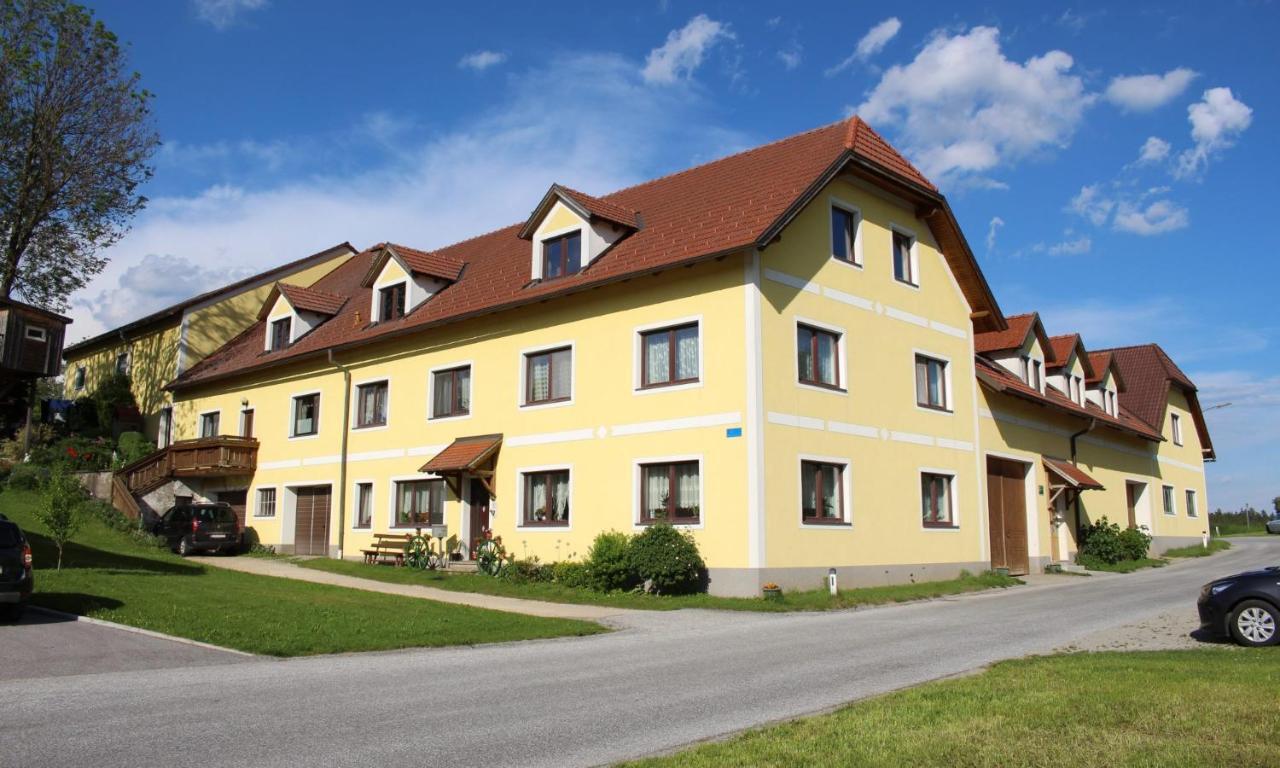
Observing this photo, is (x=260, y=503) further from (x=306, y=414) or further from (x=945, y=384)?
(x=945, y=384)

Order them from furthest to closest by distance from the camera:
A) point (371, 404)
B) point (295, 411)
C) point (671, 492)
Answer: point (295, 411) < point (371, 404) < point (671, 492)

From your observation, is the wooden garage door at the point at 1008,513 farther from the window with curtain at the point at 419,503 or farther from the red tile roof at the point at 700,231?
the window with curtain at the point at 419,503

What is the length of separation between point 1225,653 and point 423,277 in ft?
74.9

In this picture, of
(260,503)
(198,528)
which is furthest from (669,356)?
(260,503)

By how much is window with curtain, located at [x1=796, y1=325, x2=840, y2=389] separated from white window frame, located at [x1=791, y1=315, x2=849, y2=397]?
0.08ft

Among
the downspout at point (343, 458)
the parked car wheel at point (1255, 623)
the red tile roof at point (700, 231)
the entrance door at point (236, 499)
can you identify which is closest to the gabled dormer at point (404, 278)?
the red tile roof at point (700, 231)

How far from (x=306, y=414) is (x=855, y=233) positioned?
60.7 feet

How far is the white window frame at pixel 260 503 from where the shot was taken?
104 ft

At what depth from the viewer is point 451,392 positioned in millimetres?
26547

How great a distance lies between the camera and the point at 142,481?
109 ft

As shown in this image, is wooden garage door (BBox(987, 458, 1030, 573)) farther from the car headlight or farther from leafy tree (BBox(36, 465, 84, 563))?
leafy tree (BBox(36, 465, 84, 563))

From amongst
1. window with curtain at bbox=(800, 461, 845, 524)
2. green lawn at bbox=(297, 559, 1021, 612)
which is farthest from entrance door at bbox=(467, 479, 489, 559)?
window with curtain at bbox=(800, 461, 845, 524)

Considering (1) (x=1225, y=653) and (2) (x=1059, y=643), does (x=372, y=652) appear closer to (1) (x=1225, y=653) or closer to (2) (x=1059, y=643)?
(2) (x=1059, y=643)

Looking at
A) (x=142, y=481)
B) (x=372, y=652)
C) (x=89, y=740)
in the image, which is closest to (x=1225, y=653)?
(x=372, y=652)
